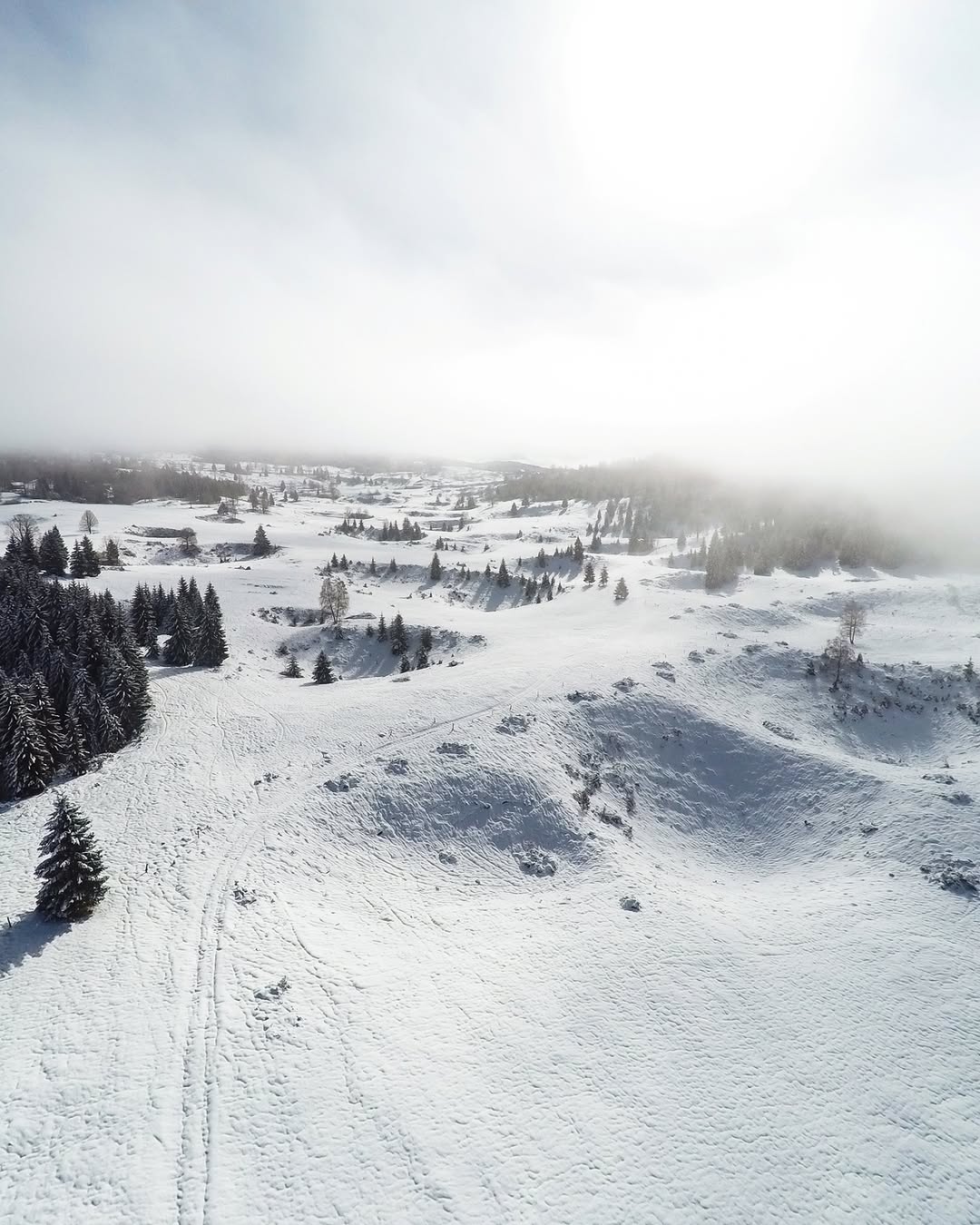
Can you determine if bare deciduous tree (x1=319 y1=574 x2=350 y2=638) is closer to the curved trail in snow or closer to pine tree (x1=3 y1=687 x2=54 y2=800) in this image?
the curved trail in snow

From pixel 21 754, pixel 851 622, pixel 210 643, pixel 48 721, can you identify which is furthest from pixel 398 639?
pixel 851 622

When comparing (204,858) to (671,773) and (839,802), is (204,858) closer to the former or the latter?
(671,773)

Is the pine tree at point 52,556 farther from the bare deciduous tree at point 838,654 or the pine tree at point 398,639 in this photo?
the bare deciduous tree at point 838,654

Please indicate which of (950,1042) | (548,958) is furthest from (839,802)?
(548,958)

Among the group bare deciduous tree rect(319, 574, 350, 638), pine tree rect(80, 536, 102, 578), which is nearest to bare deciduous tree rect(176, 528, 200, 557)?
pine tree rect(80, 536, 102, 578)

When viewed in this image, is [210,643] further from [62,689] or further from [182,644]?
[62,689]

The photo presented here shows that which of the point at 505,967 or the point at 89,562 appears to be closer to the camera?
the point at 505,967
